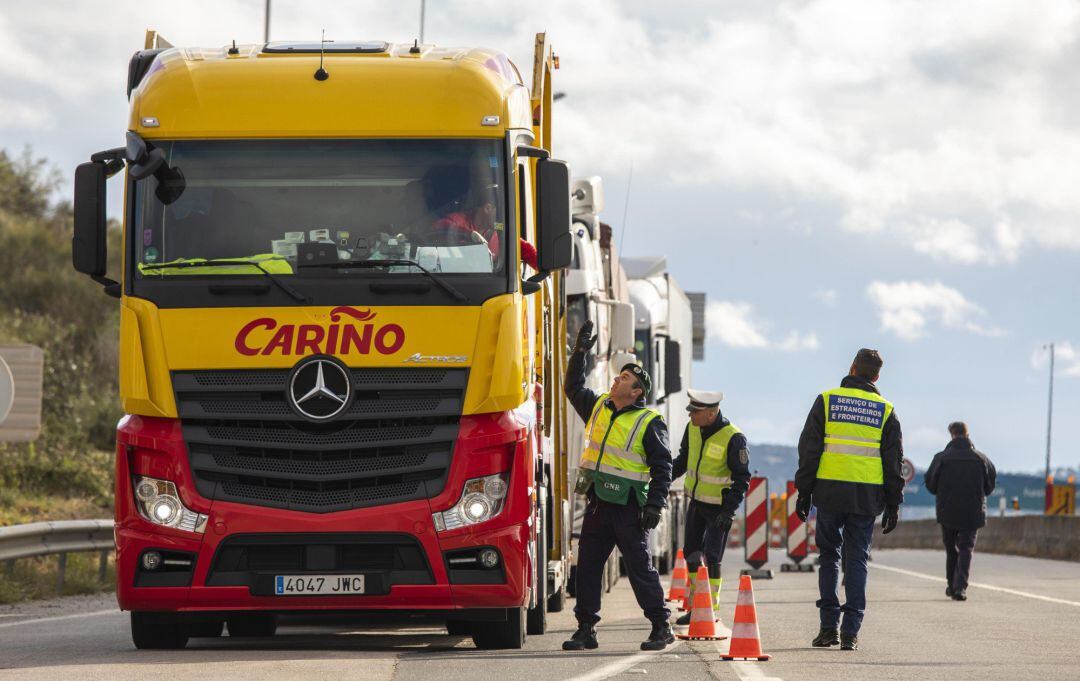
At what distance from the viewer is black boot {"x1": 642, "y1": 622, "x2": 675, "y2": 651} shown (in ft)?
36.7

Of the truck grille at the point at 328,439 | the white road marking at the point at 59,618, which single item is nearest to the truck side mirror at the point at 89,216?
the truck grille at the point at 328,439

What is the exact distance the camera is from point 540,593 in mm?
11930

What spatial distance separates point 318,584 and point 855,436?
151 inches

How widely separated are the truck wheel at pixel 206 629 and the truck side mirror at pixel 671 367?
1133 cm

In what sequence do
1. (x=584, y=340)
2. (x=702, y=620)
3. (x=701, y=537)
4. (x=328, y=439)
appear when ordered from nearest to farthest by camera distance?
(x=328, y=439) < (x=702, y=620) < (x=584, y=340) < (x=701, y=537)

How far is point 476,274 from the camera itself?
33.3ft

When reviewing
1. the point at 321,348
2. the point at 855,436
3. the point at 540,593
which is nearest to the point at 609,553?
the point at 540,593

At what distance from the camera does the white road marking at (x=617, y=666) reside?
9.28 meters

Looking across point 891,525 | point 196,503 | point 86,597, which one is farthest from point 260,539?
point 86,597

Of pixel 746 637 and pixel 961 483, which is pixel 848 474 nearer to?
pixel 746 637

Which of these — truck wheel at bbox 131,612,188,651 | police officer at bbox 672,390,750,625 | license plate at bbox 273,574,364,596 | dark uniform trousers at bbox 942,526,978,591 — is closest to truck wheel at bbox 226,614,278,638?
truck wheel at bbox 131,612,188,651

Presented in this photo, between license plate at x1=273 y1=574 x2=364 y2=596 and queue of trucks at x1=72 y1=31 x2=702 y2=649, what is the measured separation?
0.02 meters

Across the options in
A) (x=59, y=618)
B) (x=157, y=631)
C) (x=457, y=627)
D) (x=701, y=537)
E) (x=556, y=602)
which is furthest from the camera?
(x=556, y=602)

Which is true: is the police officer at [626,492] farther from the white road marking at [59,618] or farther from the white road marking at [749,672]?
the white road marking at [59,618]
